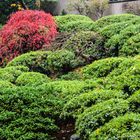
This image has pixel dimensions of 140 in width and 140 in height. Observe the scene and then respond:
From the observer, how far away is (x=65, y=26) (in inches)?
500

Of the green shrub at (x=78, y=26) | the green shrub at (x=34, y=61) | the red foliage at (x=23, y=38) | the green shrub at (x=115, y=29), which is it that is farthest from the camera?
the green shrub at (x=78, y=26)

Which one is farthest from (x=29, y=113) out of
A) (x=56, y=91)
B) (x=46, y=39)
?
(x=46, y=39)

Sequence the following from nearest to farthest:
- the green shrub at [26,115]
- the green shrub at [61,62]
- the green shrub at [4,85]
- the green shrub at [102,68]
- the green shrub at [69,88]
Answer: the green shrub at [26,115], the green shrub at [69,88], the green shrub at [4,85], the green shrub at [102,68], the green shrub at [61,62]

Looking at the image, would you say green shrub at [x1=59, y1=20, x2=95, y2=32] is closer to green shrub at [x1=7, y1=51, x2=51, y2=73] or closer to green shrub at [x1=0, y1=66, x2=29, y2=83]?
green shrub at [x1=7, y1=51, x2=51, y2=73]

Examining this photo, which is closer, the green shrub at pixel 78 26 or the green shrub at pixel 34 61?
the green shrub at pixel 34 61

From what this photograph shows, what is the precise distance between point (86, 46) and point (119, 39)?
3.05 ft

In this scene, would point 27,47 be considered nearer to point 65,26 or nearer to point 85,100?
point 65,26

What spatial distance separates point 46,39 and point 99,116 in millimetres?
6318

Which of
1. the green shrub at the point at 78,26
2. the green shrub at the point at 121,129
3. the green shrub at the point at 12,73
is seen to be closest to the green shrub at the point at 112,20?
the green shrub at the point at 78,26

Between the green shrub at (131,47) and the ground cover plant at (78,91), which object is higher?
the green shrub at (131,47)

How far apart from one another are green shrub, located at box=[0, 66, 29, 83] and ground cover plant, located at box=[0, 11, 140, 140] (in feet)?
0.06

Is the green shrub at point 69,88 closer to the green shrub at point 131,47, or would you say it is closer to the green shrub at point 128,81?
the green shrub at point 128,81

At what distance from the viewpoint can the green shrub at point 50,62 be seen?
9.52 m

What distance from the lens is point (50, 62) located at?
9.52m
